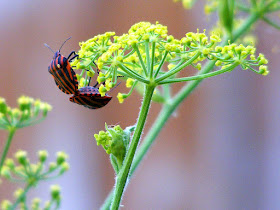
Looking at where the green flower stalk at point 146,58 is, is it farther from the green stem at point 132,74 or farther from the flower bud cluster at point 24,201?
the flower bud cluster at point 24,201

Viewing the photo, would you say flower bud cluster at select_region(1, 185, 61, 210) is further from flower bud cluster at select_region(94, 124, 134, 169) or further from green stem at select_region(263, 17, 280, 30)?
green stem at select_region(263, 17, 280, 30)

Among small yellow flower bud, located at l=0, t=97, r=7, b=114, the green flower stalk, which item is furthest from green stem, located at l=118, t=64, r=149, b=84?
small yellow flower bud, located at l=0, t=97, r=7, b=114

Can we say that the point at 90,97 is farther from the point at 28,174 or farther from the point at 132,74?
the point at 28,174

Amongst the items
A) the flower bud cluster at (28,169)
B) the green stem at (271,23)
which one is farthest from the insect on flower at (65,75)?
the green stem at (271,23)

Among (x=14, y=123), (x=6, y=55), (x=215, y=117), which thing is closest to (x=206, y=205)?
(x=215, y=117)

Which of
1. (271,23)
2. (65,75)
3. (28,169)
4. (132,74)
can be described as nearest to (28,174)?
(28,169)

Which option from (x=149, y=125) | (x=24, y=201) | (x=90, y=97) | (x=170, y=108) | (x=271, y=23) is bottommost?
(x=24, y=201)
